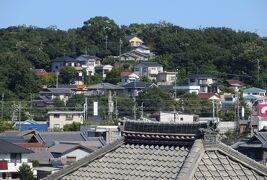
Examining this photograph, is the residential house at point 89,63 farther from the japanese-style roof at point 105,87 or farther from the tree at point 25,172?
the tree at point 25,172

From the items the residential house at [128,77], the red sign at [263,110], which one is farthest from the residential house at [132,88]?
the red sign at [263,110]

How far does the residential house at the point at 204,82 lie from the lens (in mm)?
68625

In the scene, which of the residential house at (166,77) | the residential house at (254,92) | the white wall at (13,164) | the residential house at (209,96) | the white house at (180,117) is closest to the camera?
the white house at (180,117)

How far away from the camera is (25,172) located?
2728 centimetres

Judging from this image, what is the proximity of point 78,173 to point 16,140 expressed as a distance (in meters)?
26.6

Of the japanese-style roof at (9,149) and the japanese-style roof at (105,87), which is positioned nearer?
A: the japanese-style roof at (9,149)

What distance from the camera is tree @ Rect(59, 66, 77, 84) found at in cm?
7206

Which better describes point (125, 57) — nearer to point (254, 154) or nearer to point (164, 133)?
point (254, 154)

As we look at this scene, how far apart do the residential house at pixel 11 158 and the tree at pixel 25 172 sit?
86cm

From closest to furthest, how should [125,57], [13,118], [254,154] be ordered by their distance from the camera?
[254,154]
[13,118]
[125,57]

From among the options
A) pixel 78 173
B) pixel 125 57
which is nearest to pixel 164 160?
pixel 78 173

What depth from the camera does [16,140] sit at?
35750mm

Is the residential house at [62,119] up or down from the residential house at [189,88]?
down

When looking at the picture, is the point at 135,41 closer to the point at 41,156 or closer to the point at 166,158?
the point at 41,156
